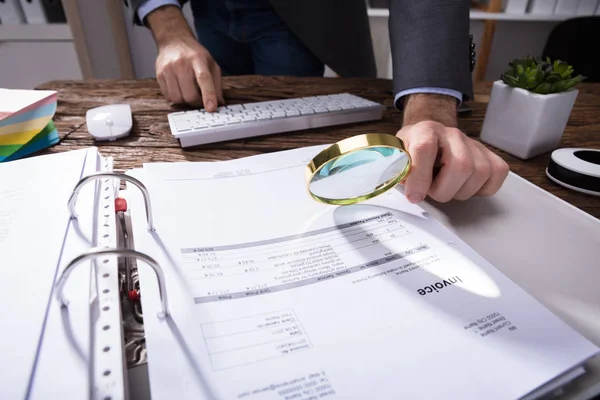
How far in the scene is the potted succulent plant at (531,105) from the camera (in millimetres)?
498

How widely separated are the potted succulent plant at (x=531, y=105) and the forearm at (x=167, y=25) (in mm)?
652

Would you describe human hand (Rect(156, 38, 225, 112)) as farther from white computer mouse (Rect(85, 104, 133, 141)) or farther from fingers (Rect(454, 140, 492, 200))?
fingers (Rect(454, 140, 492, 200))

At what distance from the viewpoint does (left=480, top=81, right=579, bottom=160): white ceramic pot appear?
19.7 inches

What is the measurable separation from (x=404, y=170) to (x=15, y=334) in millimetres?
350

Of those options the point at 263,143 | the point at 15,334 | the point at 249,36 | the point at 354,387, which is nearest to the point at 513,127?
the point at 263,143

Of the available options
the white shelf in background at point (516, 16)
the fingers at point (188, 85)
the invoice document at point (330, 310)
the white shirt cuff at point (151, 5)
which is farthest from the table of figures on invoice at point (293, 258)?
the white shelf in background at point (516, 16)

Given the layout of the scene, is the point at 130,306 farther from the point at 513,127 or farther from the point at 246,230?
the point at 513,127

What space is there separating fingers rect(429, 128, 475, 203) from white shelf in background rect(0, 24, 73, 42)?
2001mm

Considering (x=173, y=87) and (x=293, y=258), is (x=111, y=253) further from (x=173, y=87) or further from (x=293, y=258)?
(x=173, y=87)

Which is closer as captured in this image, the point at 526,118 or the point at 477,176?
the point at 477,176

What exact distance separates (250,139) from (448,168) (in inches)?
13.1

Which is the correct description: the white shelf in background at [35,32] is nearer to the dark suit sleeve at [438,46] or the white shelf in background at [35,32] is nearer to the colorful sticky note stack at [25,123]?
the colorful sticky note stack at [25,123]

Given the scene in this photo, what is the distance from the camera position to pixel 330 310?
267mm

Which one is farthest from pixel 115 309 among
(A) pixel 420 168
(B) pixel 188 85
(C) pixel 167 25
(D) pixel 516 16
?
(D) pixel 516 16
